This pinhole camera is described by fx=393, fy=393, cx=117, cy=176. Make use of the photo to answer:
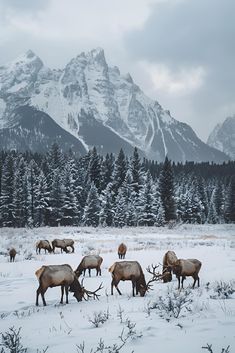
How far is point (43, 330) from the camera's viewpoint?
26.1 ft

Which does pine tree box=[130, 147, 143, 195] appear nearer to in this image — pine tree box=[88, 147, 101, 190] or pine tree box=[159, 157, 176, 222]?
pine tree box=[159, 157, 176, 222]

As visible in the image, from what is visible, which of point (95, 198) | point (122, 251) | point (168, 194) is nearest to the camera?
Result: point (122, 251)

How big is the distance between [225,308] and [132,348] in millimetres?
2908

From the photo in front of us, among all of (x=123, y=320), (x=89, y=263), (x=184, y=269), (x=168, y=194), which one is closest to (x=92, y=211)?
(x=168, y=194)

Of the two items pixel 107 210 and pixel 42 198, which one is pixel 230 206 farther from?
pixel 42 198

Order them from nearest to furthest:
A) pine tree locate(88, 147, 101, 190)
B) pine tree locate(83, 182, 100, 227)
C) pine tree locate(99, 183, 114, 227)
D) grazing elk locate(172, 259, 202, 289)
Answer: grazing elk locate(172, 259, 202, 289) < pine tree locate(99, 183, 114, 227) < pine tree locate(83, 182, 100, 227) < pine tree locate(88, 147, 101, 190)

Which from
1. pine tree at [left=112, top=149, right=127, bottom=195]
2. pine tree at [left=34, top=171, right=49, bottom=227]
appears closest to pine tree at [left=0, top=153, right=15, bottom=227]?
pine tree at [left=34, top=171, right=49, bottom=227]

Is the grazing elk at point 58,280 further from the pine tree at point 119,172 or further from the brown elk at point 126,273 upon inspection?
the pine tree at point 119,172

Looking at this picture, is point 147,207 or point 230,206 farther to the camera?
point 230,206

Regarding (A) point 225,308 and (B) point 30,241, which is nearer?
(A) point 225,308

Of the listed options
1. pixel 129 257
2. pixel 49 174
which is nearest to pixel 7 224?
pixel 49 174

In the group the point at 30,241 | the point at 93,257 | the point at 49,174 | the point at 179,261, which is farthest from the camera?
the point at 49,174

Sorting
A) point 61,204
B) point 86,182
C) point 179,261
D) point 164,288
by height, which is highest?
point 86,182

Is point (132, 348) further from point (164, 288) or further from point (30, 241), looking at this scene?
point (30, 241)
